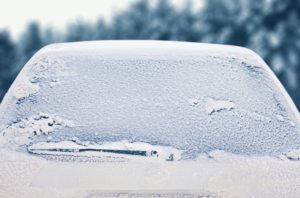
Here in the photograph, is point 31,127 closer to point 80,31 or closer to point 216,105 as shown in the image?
point 216,105

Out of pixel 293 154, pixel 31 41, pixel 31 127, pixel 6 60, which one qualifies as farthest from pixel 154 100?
pixel 31 41

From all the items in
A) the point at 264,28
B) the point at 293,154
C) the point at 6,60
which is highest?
the point at 293,154

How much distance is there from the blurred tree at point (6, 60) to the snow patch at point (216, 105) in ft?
147

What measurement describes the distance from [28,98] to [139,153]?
770 mm

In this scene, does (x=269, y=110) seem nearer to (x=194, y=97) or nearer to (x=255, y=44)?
(x=194, y=97)

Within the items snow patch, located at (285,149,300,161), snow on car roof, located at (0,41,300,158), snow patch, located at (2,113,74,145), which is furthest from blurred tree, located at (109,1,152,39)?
snow patch, located at (285,149,300,161)

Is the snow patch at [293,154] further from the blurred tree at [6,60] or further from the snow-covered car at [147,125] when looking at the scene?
the blurred tree at [6,60]

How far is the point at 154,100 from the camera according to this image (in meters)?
3.15

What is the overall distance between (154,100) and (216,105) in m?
0.30

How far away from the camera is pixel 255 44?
→ 1457 inches

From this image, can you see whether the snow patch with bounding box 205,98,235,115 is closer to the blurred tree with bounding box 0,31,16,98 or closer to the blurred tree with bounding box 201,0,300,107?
the blurred tree with bounding box 201,0,300,107

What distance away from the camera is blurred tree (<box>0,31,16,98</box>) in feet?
155

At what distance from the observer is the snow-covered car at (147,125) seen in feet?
8.29

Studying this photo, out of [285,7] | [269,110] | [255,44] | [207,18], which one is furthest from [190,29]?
[269,110]
